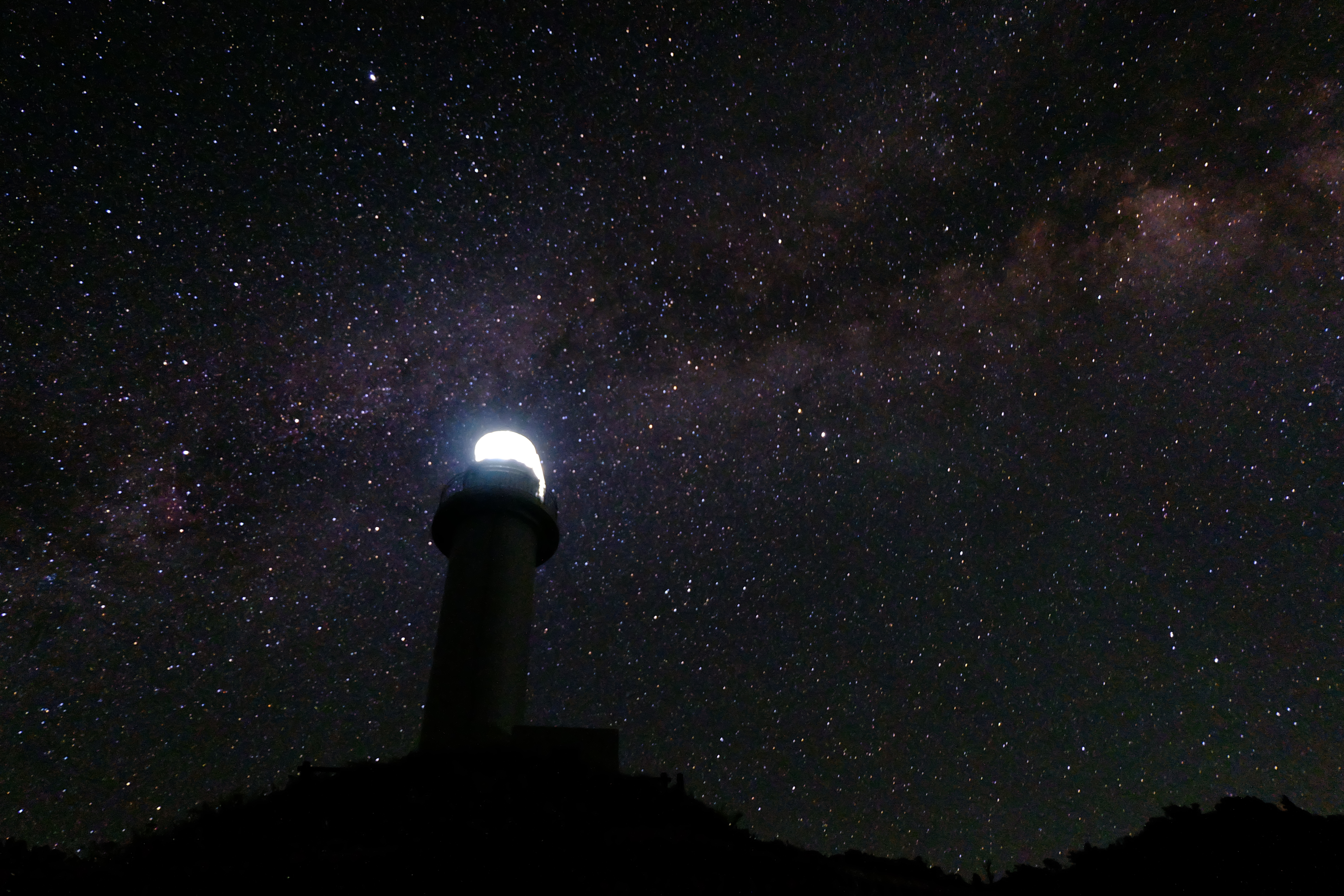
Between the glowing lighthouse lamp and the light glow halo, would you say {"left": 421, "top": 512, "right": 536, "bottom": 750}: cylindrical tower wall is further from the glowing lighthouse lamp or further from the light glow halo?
the light glow halo

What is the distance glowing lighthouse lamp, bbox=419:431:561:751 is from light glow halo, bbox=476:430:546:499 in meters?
0.11

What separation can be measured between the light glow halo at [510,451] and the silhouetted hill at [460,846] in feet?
22.3

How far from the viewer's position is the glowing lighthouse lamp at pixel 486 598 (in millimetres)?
14289

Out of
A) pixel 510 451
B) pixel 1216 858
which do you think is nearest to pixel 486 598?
pixel 510 451

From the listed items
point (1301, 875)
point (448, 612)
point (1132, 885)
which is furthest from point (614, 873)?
point (1301, 875)

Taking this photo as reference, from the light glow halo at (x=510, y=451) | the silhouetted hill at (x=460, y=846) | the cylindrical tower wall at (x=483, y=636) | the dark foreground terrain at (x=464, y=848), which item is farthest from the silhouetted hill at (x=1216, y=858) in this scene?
the light glow halo at (x=510, y=451)

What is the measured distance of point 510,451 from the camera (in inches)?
736

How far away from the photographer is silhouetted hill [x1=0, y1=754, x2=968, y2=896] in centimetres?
1042

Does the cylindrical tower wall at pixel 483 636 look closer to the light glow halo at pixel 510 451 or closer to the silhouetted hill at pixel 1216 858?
the light glow halo at pixel 510 451

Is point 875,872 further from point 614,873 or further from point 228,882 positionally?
point 228,882

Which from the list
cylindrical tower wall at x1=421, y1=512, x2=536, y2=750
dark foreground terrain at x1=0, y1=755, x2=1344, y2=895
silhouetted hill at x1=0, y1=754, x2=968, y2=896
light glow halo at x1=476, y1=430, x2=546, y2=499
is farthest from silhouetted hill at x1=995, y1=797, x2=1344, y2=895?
light glow halo at x1=476, y1=430, x2=546, y2=499

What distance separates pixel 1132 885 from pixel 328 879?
20860 millimetres

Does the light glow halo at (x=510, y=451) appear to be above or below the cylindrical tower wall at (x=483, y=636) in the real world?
above

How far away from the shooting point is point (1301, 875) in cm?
1878
